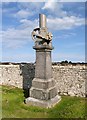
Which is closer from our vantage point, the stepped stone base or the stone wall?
the stepped stone base

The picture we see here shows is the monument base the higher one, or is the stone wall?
the stone wall

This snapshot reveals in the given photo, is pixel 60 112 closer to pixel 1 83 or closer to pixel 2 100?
pixel 2 100

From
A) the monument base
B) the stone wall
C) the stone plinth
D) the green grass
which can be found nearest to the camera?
the green grass

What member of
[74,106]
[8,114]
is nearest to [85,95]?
[74,106]

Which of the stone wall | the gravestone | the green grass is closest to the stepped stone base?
the gravestone

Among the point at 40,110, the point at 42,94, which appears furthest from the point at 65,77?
the point at 40,110

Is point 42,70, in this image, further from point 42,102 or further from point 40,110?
point 40,110

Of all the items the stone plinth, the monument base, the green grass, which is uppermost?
the stone plinth

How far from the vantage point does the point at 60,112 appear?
10.3 m

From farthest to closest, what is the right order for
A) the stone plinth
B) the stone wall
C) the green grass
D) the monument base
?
the stone wall
the stone plinth
the monument base
the green grass

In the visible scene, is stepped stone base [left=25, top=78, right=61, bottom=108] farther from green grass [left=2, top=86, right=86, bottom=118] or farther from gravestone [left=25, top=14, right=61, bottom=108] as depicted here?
green grass [left=2, top=86, right=86, bottom=118]

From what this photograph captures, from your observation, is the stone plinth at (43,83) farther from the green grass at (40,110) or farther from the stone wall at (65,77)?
the stone wall at (65,77)

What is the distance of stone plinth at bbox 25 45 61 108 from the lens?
1122 centimetres

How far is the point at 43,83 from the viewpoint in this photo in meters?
11.3
